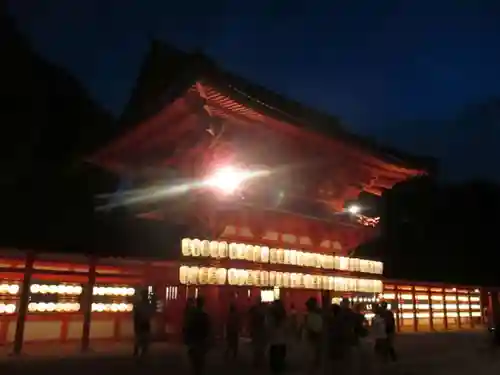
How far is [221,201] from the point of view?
14914 mm

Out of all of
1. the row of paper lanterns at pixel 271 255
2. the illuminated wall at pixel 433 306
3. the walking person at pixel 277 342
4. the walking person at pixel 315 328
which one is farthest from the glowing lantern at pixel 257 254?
the illuminated wall at pixel 433 306

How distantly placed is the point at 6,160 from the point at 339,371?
59.3ft

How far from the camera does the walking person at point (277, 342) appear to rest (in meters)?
10.8

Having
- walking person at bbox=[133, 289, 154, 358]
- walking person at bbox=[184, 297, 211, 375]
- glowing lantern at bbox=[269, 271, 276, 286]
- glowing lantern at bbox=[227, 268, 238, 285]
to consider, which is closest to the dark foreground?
walking person at bbox=[133, 289, 154, 358]

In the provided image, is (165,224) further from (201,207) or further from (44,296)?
(44,296)

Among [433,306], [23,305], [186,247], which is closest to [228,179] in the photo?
[186,247]

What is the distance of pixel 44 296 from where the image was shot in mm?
14672

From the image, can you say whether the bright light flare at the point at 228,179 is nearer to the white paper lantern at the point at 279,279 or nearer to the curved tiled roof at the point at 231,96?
the curved tiled roof at the point at 231,96

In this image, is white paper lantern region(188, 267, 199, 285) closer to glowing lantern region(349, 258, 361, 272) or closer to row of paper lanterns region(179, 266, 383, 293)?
row of paper lanterns region(179, 266, 383, 293)

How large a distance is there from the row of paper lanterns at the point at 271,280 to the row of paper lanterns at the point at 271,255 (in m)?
0.41

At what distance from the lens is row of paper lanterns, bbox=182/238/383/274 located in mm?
14711

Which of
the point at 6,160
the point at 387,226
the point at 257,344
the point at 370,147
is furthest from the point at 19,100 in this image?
the point at 387,226

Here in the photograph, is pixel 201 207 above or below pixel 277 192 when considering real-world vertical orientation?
Result: below

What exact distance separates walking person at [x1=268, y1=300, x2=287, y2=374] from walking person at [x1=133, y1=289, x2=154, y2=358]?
110 inches
